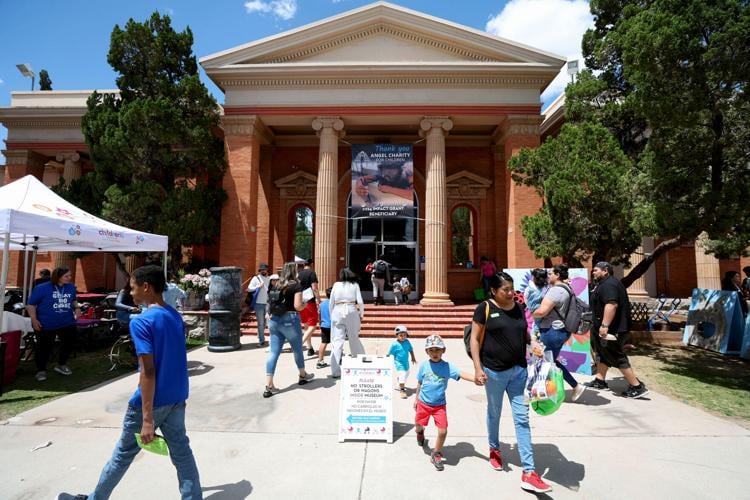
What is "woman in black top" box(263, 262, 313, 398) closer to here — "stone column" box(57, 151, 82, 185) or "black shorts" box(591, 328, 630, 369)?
"black shorts" box(591, 328, 630, 369)

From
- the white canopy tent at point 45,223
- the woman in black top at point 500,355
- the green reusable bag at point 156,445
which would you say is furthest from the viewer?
the white canopy tent at point 45,223

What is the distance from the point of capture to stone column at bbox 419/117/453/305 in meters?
14.7

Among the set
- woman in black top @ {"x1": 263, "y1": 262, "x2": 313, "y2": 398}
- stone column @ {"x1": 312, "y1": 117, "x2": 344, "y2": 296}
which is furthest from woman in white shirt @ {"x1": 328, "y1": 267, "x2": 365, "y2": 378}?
stone column @ {"x1": 312, "y1": 117, "x2": 344, "y2": 296}

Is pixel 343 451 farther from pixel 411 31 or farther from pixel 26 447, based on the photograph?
pixel 411 31

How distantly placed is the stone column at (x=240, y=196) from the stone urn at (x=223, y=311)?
5.28 metres

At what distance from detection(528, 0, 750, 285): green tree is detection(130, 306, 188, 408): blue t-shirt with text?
8683mm

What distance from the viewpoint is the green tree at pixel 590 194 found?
9.36 meters

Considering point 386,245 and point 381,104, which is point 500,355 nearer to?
point 381,104

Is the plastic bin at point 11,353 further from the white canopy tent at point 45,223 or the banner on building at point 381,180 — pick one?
the banner on building at point 381,180

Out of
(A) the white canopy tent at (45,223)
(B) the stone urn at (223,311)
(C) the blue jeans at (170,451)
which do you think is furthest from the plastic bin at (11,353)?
(C) the blue jeans at (170,451)

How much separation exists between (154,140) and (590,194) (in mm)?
14191

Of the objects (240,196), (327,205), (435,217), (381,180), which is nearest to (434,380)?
(435,217)

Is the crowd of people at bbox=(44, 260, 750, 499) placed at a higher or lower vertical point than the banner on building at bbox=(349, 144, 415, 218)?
lower

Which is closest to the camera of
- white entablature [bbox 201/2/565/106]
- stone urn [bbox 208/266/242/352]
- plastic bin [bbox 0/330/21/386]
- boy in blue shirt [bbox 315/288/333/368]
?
plastic bin [bbox 0/330/21/386]
